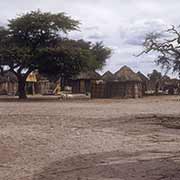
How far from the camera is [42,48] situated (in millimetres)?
59969

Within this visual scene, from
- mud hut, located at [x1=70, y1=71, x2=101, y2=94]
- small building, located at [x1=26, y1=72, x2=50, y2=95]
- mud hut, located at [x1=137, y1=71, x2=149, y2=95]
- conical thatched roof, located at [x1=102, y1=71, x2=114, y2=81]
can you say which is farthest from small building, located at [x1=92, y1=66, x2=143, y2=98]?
small building, located at [x1=26, y1=72, x2=50, y2=95]

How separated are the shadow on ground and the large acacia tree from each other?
45.3 meters

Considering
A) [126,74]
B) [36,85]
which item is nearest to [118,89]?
[126,74]

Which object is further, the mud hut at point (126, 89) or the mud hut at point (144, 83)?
the mud hut at point (144, 83)

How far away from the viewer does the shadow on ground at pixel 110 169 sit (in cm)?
1155

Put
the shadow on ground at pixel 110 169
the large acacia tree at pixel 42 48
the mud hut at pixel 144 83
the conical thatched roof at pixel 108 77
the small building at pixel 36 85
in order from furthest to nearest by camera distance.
Answer: the small building at pixel 36 85
the conical thatched roof at pixel 108 77
the mud hut at pixel 144 83
the large acacia tree at pixel 42 48
the shadow on ground at pixel 110 169

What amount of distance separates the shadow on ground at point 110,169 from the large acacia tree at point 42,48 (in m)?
45.3

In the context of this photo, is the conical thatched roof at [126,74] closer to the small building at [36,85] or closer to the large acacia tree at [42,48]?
the small building at [36,85]

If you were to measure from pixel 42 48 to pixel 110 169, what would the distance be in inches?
1899

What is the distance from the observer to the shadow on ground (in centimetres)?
1155

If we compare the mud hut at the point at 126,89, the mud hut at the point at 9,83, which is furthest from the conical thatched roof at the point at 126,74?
the mud hut at the point at 9,83

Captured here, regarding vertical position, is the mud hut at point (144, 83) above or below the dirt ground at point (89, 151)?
above

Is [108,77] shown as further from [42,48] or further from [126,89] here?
[42,48]

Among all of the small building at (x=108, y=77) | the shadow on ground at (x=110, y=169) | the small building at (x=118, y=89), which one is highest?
the small building at (x=108, y=77)
